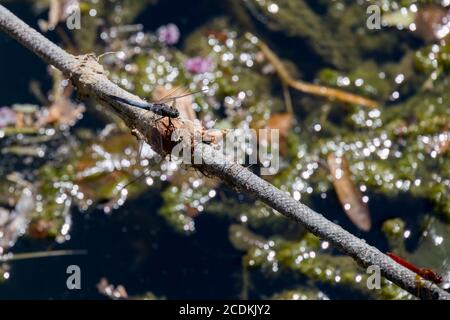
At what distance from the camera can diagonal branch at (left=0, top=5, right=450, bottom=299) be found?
1662 millimetres

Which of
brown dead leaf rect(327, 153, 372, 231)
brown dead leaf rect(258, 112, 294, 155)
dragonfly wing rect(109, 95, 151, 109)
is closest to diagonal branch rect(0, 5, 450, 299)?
dragonfly wing rect(109, 95, 151, 109)

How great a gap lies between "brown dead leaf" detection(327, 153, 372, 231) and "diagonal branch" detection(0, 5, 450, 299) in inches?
43.0

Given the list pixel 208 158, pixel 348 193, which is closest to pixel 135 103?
pixel 208 158

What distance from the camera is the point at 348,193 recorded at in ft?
9.48

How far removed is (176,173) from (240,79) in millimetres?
671

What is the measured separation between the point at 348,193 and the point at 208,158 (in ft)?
4.15

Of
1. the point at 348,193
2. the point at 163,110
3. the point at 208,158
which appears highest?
the point at 348,193

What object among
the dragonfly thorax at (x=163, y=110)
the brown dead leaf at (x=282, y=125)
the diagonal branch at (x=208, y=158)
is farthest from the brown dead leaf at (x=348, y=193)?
the dragonfly thorax at (x=163, y=110)

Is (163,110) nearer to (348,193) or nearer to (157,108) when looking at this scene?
(157,108)

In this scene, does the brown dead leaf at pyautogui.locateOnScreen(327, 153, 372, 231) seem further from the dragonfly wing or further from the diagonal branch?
the dragonfly wing

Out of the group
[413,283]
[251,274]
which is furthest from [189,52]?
[413,283]

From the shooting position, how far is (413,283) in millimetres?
1651

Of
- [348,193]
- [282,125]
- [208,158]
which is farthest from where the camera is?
[282,125]
